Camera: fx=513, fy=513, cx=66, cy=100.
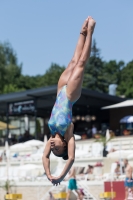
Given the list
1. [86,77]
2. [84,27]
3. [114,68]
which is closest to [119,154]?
[84,27]

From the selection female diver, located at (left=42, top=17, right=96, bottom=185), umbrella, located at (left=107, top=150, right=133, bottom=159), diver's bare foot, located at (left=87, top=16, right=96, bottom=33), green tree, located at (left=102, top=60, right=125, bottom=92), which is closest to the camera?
female diver, located at (left=42, top=17, right=96, bottom=185)

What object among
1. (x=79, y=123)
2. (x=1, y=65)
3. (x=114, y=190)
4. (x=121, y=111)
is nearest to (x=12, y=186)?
(x=114, y=190)

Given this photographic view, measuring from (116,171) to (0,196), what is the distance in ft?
14.9

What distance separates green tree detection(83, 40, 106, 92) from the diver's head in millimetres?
48880

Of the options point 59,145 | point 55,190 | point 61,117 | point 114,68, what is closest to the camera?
point 59,145

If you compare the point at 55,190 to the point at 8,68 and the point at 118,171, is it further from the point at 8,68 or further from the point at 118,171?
the point at 8,68

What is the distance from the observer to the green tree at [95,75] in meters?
57.2

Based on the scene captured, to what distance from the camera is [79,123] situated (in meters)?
38.2

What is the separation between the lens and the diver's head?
7.79 meters

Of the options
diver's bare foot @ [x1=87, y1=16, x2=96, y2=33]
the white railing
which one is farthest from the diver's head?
the white railing

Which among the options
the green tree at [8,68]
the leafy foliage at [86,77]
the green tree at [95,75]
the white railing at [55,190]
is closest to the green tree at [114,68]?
the leafy foliage at [86,77]

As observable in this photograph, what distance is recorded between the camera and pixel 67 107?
8.05 m

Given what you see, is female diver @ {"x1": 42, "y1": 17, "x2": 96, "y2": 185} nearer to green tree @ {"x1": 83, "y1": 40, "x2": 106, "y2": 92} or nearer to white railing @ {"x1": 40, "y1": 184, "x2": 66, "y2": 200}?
white railing @ {"x1": 40, "y1": 184, "x2": 66, "y2": 200}

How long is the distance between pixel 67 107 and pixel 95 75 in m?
50.4
